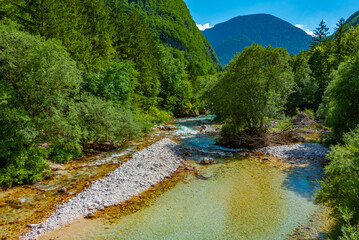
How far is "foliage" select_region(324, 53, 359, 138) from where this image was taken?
16.4m

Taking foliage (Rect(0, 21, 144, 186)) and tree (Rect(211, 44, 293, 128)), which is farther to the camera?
tree (Rect(211, 44, 293, 128))

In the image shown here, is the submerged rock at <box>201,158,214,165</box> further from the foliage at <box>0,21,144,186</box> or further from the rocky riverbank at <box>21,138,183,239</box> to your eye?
the foliage at <box>0,21,144,186</box>

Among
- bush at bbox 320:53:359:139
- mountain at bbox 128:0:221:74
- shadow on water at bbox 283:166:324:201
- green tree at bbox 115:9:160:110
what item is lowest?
shadow on water at bbox 283:166:324:201

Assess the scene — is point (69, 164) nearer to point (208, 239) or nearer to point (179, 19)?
point (208, 239)

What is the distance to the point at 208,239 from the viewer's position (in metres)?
7.84

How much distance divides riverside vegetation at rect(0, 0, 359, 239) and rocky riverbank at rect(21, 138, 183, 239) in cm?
421

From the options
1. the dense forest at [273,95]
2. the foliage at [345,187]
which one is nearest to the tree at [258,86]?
the dense forest at [273,95]

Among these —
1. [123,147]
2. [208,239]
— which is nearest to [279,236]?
[208,239]

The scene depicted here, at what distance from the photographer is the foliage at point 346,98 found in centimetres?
1636

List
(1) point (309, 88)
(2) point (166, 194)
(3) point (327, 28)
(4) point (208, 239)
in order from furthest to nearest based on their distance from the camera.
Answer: (3) point (327, 28) < (1) point (309, 88) < (2) point (166, 194) < (4) point (208, 239)

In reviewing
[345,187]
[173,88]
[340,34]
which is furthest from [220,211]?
[340,34]

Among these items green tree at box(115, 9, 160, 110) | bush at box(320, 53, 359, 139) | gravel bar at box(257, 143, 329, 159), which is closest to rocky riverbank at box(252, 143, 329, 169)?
gravel bar at box(257, 143, 329, 159)

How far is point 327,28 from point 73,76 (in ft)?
234

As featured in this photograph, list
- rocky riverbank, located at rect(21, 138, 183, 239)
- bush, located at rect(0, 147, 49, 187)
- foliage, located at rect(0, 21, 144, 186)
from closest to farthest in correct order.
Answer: rocky riverbank, located at rect(21, 138, 183, 239) < bush, located at rect(0, 147, 49, 187) < foliage, located at rect(0, 21, 144, 186)
